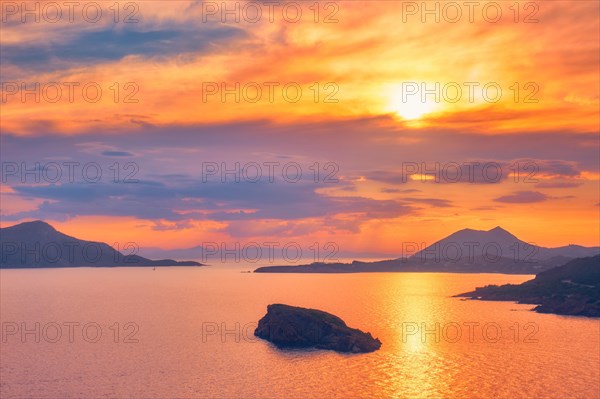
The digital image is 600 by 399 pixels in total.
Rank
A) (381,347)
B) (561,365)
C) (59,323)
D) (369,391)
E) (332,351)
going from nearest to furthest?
1. (369,391)
2. (561,365)
3. (332,351)
4. (381,347)
5. (59,323)

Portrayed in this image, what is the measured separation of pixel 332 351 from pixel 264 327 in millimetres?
26435

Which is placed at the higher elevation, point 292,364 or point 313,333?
point 313,333

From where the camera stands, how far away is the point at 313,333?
137m

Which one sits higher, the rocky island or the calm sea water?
the rocky island

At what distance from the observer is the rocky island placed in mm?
132625

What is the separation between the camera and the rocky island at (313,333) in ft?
435

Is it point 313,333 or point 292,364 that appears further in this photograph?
point 313,333

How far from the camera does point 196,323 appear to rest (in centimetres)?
19000

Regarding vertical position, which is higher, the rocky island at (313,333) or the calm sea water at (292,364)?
the rocky island at (313,333)

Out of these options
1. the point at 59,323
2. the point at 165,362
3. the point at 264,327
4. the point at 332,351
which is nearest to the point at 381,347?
the point at 332,351

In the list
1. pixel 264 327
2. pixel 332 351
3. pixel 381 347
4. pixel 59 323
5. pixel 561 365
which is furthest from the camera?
pixel 59 323

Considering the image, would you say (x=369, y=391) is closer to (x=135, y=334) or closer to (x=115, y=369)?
(x=115, y=369)

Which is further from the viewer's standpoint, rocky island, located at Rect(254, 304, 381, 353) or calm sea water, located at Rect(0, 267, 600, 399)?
rocky island, located at Rect(254, 304, 381, 353)

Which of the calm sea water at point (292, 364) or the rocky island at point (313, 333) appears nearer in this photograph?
the calm sea water at point (292, 364)
